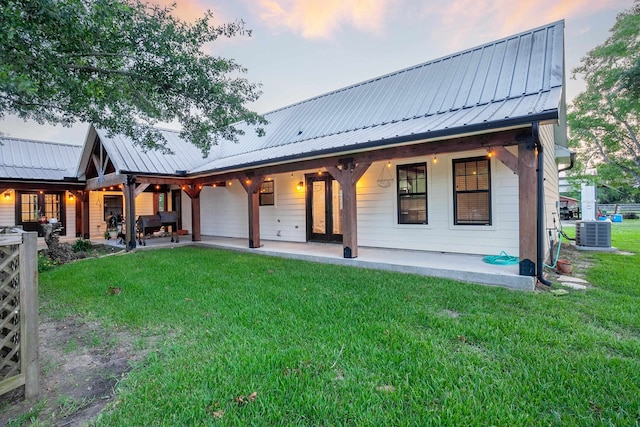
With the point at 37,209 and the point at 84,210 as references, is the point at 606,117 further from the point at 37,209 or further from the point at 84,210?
the point at 37,209

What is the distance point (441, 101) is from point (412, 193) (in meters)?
2.33

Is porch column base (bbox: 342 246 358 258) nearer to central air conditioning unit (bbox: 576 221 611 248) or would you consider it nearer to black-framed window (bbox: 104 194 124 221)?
central air conditioning unit (bbox: 576 221 611 248)

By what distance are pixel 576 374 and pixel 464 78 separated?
7.31 metres

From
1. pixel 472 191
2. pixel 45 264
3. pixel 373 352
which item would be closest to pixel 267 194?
pixel 45 264

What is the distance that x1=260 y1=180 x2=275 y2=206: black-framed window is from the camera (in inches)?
427

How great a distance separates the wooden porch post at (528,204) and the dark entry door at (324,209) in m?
4.94

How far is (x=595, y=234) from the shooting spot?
8.77 meters

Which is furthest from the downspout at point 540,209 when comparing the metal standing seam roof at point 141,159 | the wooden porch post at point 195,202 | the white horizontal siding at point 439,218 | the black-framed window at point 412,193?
the wooden porch post at point 195,202

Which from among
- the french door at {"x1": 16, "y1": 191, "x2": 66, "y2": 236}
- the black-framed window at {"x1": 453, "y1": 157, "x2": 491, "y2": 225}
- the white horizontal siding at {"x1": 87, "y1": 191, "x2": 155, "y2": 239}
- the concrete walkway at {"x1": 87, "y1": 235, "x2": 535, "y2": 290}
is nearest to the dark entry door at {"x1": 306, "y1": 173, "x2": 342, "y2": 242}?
the concrete walkway at {"x1": 87, "y1": 235, "x2": 535, "y2": 290}

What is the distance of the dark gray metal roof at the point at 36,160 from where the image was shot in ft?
39.7

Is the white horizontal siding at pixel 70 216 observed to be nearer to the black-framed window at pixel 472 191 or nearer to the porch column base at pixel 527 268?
the black-framed window at pixel 472 191

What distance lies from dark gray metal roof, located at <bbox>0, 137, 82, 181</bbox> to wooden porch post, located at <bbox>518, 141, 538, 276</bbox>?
15.6 meters

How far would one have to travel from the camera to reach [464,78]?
779 centimetres

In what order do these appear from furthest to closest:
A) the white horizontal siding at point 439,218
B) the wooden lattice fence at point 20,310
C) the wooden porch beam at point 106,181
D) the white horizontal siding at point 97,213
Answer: the white horizontal siding at point 97,213 < the wooden porch beam at point 106,181 < the white horizontal siding at point 439,218 < the wooden lattice fence at point 20,310
